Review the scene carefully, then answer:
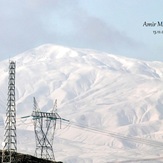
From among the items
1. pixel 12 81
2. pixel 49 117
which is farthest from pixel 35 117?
pixel 12 81

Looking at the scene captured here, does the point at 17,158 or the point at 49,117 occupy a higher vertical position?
the point at 49,117

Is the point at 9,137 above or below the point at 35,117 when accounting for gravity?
below

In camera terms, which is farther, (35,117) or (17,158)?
(35,117)

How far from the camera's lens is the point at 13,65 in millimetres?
80625

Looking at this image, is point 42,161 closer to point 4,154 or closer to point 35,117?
point 4,154

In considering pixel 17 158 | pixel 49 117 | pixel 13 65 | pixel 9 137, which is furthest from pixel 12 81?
pixel 49 117

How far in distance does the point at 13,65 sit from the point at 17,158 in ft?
65.5

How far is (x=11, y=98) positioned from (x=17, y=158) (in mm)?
17605

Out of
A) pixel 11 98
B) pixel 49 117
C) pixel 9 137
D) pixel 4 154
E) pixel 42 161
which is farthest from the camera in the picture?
pixel 49 117

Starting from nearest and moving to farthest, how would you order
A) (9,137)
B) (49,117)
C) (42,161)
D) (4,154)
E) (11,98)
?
(9,137)
(11,98)
(4,154)
(42,161)
(49,117)

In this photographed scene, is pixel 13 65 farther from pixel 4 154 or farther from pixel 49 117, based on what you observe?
pixel 49 117

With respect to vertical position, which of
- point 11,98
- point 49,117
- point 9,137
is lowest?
point 9,137

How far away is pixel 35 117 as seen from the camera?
139 m

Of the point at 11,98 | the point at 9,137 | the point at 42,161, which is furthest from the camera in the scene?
the point at 42,161
